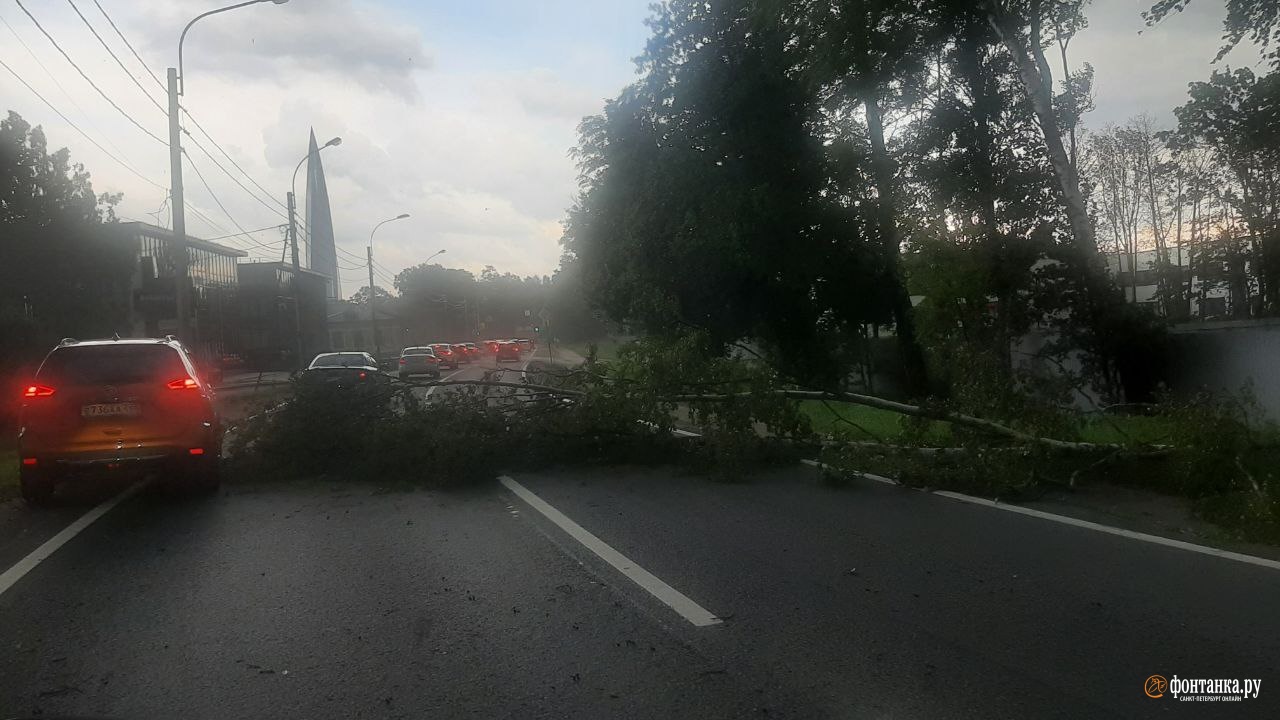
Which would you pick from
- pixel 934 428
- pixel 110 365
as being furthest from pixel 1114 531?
pixel 110 365

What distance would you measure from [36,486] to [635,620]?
25.0 feet

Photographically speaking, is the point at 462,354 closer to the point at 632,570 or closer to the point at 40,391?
the point at 40,391

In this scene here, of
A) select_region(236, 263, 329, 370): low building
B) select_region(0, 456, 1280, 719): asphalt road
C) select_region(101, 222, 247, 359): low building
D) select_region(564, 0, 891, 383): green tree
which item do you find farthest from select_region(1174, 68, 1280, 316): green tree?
select_region(236, 263, 329, 370): low building

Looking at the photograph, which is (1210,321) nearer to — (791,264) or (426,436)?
(791,264)

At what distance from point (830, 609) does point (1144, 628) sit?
5.34 ft

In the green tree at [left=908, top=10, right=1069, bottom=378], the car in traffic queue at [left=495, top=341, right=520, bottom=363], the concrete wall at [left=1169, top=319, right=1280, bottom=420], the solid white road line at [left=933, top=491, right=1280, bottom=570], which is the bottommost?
the solid white road line at [left=933, top=491, right=1280, bottom=570]

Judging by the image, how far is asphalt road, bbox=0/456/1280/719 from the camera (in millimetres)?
4449

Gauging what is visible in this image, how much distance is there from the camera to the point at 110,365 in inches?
410

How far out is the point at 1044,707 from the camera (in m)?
4.23

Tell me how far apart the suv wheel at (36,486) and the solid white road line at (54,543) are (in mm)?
532

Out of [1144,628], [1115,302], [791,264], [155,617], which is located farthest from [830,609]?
[791,264]

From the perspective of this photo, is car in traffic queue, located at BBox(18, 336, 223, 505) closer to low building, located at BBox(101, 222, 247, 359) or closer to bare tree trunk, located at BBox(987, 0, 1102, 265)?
bare tree trunk, located at BBox(987, 0, 1102, 265)

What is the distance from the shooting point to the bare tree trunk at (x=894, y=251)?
2798cm

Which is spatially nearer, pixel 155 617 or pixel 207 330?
pixel 155 617
